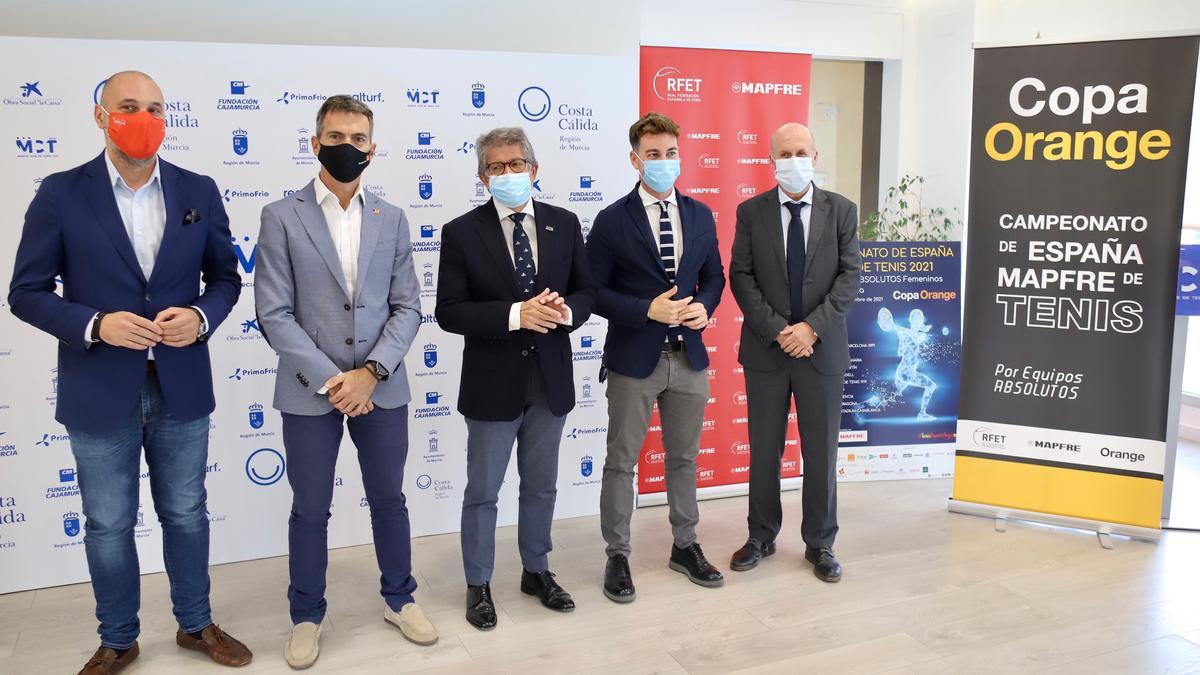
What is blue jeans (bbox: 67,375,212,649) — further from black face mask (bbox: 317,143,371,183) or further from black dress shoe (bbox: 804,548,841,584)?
black dress shoe (bbox: 804,548,841,584)

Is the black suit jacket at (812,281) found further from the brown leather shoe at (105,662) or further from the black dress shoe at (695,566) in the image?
the brown leather shoe at (105,662)

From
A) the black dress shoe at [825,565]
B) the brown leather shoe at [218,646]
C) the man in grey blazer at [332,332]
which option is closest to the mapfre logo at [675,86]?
the man in grey blazer at [332,332]

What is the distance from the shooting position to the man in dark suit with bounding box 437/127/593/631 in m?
3.12

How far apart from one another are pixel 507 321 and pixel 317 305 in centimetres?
62

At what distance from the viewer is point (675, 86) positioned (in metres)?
4.42

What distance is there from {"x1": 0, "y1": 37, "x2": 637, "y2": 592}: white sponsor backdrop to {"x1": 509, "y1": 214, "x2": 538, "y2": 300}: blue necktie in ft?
3.07

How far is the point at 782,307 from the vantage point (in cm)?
361

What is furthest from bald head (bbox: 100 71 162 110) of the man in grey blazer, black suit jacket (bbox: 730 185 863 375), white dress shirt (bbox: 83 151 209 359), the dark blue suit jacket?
black suit jacket (bbox: 730 185 863 375)

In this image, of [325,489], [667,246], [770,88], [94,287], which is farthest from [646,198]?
[94,287]

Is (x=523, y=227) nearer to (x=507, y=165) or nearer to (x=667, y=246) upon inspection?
(x=507, y=165)

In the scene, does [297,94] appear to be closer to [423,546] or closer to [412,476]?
[412,476]

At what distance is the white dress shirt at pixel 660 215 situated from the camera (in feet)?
11.4

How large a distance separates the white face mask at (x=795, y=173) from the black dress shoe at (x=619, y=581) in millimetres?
1624

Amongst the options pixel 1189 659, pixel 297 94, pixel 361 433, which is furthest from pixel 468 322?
pixel 1189 659
